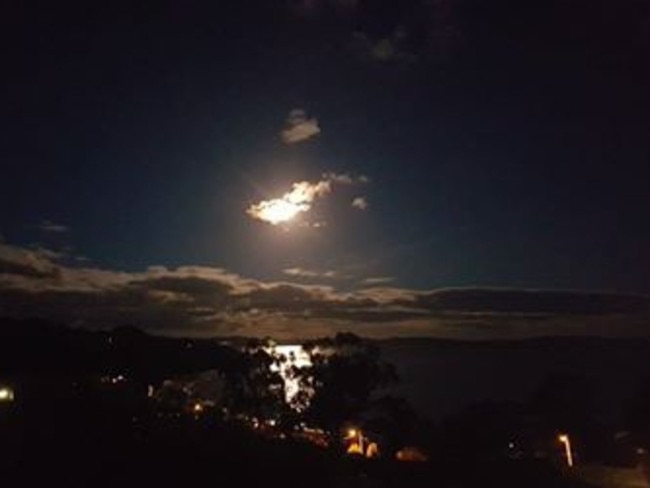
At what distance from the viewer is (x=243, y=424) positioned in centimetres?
2798

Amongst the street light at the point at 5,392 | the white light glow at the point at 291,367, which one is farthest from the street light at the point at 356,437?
the street light at the point at 5,392

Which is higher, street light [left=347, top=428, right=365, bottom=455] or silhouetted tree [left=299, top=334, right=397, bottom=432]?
silhouetted tree [left=299, top=334, right=397, bottom=432]

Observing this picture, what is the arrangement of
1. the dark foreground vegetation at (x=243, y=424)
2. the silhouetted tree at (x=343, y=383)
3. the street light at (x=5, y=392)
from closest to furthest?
the dark foreground vegetation at (x=243, y=424)
the street light at (x=5, y=392)
the silhouetted tree at (x=343, y=383)

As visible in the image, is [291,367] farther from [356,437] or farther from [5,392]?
[5,392]

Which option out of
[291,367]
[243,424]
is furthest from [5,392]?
[291,367]

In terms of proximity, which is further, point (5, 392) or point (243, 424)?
point (243, 424)

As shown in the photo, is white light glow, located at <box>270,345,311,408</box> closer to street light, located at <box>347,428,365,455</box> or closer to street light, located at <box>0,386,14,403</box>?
street light, located at <box>347,428,365,455</box>

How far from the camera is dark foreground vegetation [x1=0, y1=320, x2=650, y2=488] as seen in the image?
60.5 ft

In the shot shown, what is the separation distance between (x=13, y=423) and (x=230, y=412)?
20755mm

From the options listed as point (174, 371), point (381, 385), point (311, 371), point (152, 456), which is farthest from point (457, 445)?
point (152, 456)

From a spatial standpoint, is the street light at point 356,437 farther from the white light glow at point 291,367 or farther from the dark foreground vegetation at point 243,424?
the white light glow at point 291,367

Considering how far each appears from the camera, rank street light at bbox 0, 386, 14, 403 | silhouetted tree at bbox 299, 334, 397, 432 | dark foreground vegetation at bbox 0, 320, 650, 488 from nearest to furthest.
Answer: dark foreground vegetation at bbox 0, 320, 650, 488, street light at bbox 0, 386, 14, 403, silhouetted tree at bbox 299, 334, 397, 432

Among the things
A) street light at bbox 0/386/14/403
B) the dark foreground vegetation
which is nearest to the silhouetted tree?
the dark foreground vegetation

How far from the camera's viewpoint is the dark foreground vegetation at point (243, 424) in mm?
18453
